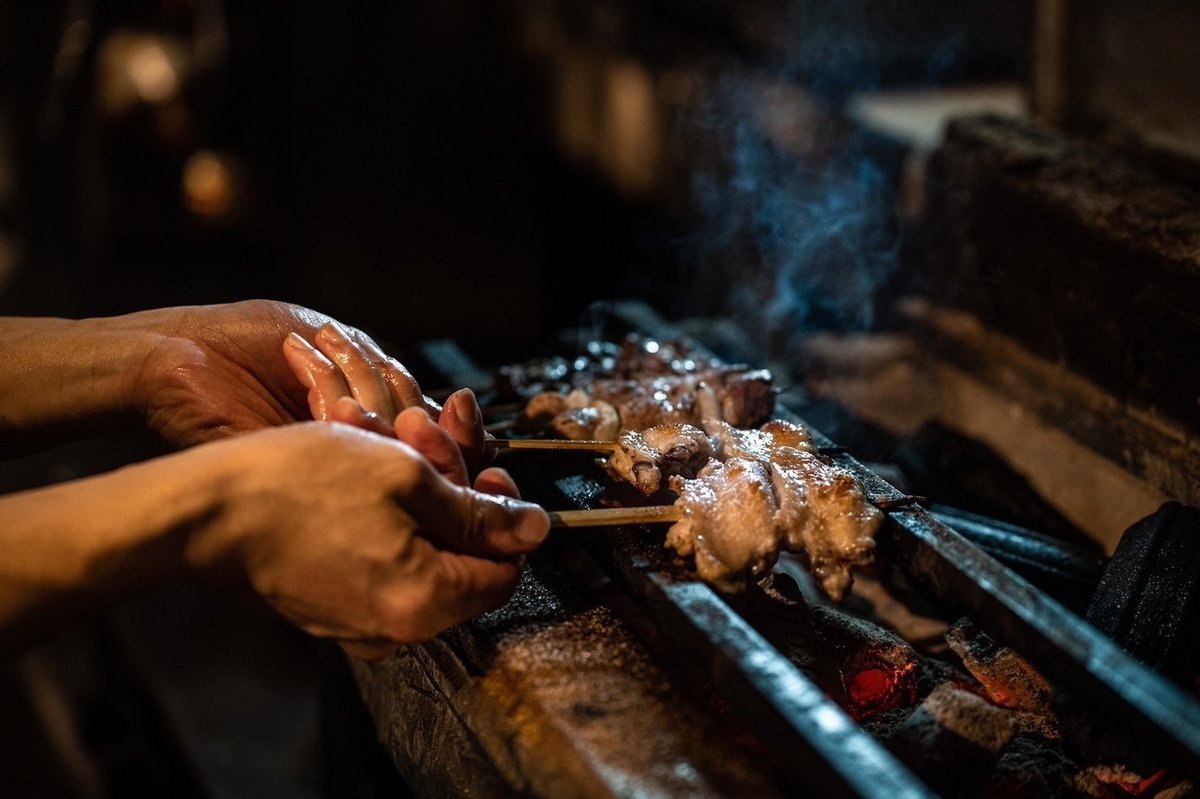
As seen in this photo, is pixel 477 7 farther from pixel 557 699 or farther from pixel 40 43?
pixel 557 699

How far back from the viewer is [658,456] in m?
3.23

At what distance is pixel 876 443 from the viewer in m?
4.69

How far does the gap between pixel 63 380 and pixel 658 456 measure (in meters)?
2.05

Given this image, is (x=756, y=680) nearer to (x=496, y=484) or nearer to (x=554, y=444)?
(x=496, y=484)

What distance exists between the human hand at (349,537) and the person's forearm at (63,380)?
120 cm

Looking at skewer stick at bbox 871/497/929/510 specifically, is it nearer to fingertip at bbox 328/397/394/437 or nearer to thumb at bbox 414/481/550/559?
thumb at bbox 414/481/550/559

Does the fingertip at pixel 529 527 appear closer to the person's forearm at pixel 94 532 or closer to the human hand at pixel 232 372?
the human hand at pixel 232 372

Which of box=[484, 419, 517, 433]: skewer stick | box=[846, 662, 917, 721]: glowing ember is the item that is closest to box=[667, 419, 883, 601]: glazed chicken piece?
box=[846, 662, 917, 721]: glowing ember

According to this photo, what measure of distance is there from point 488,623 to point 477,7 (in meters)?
14.3

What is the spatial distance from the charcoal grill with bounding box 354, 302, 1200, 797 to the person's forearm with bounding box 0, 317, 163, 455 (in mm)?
1352

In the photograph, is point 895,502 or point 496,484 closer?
point 496,484

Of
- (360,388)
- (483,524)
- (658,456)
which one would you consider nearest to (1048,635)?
(658,456)

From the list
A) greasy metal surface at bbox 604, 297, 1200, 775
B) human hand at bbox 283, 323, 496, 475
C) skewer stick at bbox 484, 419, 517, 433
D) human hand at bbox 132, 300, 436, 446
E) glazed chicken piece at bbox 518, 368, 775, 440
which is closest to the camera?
greasy metal surface at bbox 604, 297, 1200, 775

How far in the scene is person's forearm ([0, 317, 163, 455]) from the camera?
128 inches
